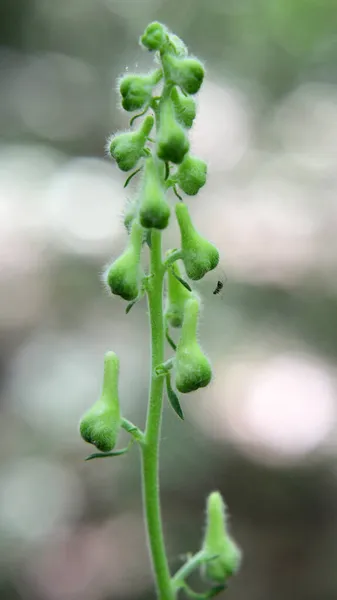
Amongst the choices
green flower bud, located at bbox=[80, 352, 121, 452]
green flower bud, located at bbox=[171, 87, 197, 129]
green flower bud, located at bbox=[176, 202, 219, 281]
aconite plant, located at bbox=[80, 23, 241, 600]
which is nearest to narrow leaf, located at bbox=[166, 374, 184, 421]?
aconite plant, located at bbox=[80, 23, 241, 600]

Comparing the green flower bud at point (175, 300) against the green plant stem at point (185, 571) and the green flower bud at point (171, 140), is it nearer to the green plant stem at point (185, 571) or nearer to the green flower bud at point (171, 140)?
the green flower bud at point (171, 140)

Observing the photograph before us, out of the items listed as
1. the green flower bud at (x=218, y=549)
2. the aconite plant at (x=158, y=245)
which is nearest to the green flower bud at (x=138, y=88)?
the aconite plant at (x=158, y=245)

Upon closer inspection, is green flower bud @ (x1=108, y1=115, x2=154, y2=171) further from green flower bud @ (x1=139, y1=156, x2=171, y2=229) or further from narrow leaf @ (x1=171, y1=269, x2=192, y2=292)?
narrow leaf @ (x1=171, y1=269, x2=192, y2=292)

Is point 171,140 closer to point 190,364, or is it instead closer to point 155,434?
point 190,364

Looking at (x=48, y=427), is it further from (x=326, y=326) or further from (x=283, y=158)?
(x=283, y=158)

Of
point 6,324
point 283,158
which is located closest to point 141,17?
point 283,158
